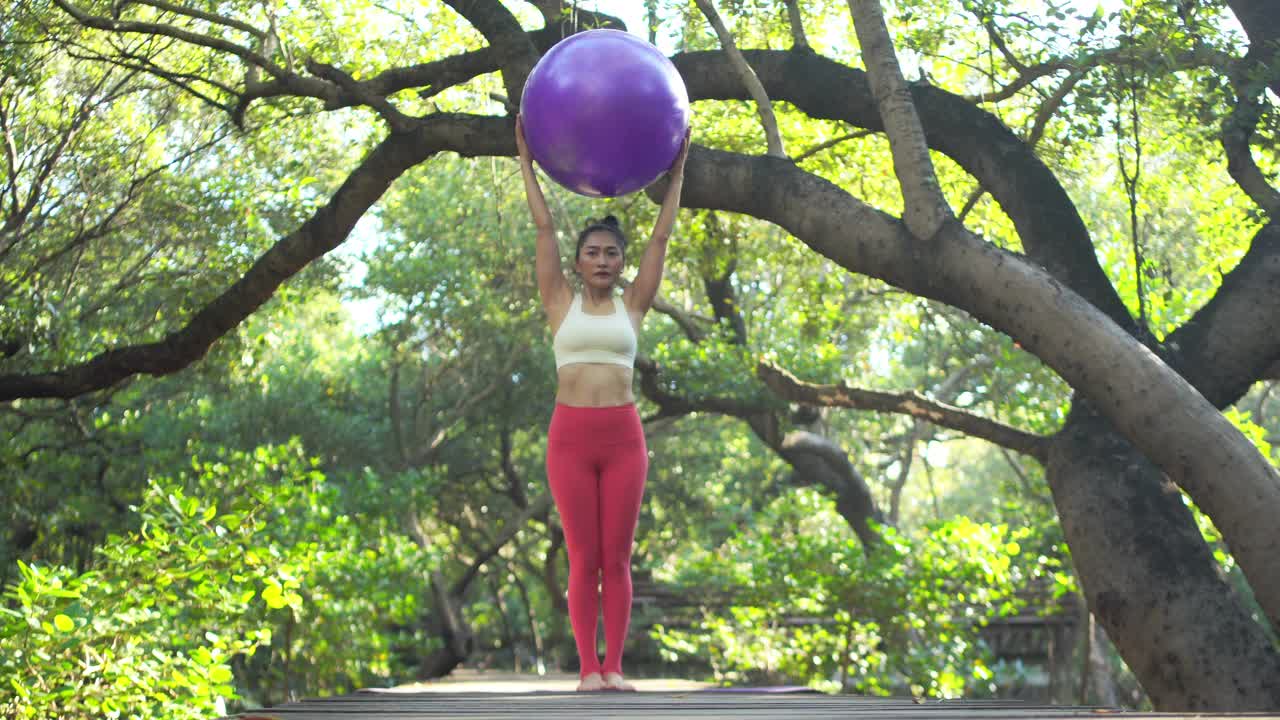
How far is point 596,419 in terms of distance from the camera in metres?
4.79

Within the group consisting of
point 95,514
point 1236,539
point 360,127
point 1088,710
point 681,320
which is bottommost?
point 1088,710

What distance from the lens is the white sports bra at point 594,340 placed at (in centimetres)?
479

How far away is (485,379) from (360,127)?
6.76 metres

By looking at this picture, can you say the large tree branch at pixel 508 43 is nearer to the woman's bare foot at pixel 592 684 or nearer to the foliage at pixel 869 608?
the woman's bare foot at pixel 592 684

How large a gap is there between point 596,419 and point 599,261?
23.7 inches

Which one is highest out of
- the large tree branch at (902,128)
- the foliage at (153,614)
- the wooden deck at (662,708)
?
the large tree branch at (902,128)

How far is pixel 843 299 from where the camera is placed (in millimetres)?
16109

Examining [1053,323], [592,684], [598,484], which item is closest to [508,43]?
[598,484]

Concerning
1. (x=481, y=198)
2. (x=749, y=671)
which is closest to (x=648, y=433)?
(x=481, y=198)

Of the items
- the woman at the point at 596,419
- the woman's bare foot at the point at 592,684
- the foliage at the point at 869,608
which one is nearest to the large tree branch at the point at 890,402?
the foliage at the point at 869,608

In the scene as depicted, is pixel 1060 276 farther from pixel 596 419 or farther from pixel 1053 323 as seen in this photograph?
pixel 596 419

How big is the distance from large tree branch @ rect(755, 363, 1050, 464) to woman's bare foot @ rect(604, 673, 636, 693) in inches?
159

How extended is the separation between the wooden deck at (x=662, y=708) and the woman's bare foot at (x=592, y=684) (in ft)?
1.18

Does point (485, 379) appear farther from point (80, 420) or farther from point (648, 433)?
point (80, 420)
